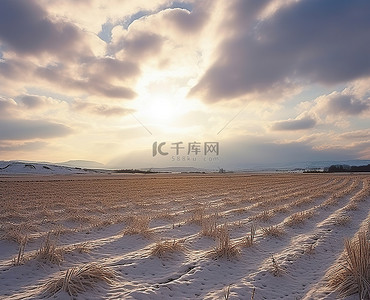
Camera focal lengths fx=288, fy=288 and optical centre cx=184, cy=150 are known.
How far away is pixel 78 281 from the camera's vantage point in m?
5.92

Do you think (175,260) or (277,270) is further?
(175,260)

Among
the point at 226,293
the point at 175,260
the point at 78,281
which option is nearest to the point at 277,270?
the point at 226,293

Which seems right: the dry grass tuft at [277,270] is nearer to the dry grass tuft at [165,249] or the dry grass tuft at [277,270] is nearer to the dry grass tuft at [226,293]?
the dry grass tuft at [226,293]

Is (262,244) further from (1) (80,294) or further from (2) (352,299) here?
(1) (80,294)

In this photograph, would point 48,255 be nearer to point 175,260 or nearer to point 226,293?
point 175,260

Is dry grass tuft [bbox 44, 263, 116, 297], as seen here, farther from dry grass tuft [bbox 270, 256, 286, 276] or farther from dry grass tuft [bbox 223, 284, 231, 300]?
dry grass tuft [bbox 270, 256, 286, 276]

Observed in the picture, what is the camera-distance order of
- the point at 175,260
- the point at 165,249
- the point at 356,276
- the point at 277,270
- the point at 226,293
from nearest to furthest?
the point at 356,276 < the point at 226,293 < the point at 277,270 < the point at 175,260 < the point at 165,249

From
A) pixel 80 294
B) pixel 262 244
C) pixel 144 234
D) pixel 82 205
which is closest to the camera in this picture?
pixel 80 294

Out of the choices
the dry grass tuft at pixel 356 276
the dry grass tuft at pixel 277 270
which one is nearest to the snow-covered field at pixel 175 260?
the dry grass tuft at pixel 277 270

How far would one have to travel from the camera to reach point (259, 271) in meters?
7.39

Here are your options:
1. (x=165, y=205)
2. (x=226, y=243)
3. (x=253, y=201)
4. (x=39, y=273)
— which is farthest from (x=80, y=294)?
(x=253, y=201)

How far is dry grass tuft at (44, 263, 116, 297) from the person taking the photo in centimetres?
563

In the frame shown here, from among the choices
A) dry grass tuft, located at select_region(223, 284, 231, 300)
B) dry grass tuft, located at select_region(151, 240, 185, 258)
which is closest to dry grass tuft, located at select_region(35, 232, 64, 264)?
dry grass tuft, located at select_region(151, 240, 185, 258)

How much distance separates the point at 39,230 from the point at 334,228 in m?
12.7
